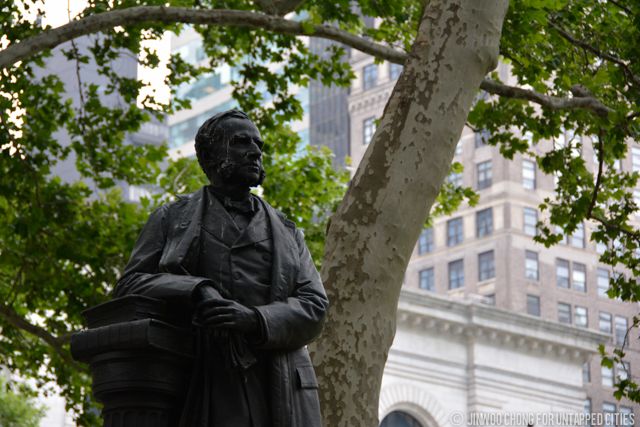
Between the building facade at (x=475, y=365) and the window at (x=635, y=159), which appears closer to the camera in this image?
the building facade at (x=475, y=365)

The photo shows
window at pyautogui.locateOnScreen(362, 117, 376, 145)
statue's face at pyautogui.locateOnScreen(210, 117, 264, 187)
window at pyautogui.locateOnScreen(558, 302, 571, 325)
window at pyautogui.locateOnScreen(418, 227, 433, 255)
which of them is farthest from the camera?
window at pyautogui.locateOnScreen(362, 117, 376, 145)

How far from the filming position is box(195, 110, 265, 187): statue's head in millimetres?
A: 6020

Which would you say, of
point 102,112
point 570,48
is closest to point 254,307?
point 570,48

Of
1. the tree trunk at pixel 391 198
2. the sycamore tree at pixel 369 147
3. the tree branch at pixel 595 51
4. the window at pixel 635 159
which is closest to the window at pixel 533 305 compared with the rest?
the window at pixel 635 159

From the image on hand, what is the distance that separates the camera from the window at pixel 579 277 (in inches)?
3051

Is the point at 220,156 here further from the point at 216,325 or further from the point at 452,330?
the point at 452,330

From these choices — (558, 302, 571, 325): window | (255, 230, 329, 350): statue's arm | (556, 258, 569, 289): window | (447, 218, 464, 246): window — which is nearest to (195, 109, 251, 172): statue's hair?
(255, 230, 329, 350): statue's arm

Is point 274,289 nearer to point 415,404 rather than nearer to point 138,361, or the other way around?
point 138,361

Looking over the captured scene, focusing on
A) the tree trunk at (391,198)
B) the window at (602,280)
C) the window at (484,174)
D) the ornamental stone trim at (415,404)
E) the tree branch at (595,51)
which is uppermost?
the window at (484,174)

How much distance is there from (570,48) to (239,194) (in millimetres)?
13610

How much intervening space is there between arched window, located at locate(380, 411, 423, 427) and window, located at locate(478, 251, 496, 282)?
24.3 metres

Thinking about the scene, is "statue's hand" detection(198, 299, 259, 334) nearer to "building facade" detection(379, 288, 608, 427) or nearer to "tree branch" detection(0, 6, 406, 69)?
"tree branch" detection(0, 6, 406, 69)

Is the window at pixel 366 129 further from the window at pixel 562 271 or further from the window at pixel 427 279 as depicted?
the window at pixel 562 271

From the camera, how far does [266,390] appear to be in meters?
5.70
